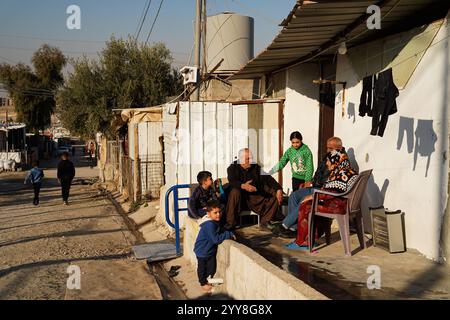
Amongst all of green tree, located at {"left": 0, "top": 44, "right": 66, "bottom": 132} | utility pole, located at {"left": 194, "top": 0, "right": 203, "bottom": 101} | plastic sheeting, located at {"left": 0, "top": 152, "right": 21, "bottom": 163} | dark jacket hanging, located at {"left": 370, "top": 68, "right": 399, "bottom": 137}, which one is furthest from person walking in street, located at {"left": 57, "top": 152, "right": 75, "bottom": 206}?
green tree, located at {"left": 0, "top": 44, "right": 66, "bottom": 132}

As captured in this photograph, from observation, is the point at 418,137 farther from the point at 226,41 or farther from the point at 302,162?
the point at 226,41

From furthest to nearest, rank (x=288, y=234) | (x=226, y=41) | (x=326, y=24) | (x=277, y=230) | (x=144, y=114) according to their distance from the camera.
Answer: (x=144, y=114)
(x=226, y=41)
(x=277, y=230)
(x=288, y=234)
(x=326, y=24)

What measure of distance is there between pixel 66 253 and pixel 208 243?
4.25 metres

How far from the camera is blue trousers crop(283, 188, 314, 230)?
607 centimetres

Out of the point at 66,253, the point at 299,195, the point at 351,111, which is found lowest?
the point at 66,253

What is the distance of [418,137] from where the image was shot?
514cm

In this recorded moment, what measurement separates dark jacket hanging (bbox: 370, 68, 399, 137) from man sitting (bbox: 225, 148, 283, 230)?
6.30ft

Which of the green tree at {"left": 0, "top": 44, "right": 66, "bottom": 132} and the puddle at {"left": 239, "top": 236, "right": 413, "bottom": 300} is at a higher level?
the green tree at {"left": 0, "top": 44, "right": 66, "bottom": 132}

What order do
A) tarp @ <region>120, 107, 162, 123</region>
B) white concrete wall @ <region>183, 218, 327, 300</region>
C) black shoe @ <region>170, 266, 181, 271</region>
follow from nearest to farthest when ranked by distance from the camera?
white concrete wall @ <region>183, 218, 327, 300</region>, black shoe @ <region>170, 266, 181, 271</region>, tarp @ <region>120, 107, 162, 123</region>

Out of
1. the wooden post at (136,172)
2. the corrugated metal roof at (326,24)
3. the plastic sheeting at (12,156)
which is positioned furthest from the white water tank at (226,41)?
the plastic sheeting at (12,156)

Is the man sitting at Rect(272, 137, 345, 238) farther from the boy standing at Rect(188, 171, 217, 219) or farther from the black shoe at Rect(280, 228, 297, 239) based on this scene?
the boy standing at Rect(188, 171, 217, 219)

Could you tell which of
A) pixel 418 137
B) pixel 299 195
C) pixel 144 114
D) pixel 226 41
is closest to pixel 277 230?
pixel 299 195
